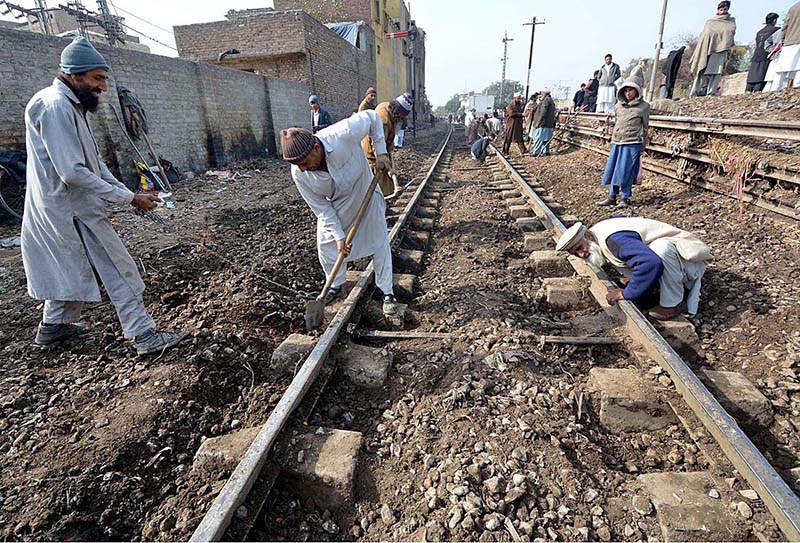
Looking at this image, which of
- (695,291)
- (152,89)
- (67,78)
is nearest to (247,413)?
(67,78)

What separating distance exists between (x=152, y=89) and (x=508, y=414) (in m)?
9.95

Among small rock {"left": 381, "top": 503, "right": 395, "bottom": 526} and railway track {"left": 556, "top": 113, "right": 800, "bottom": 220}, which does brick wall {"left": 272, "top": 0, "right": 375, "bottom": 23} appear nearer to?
railway track {"left": 556, "top": 113, "right": 800, "bottom": 220}

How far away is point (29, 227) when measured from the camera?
9.07ft

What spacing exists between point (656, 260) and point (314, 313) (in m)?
2.51

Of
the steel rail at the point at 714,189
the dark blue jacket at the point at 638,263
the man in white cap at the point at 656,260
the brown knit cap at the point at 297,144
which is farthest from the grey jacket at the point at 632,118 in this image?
the brown knit cap at the point at 297,144

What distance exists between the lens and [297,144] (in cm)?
280

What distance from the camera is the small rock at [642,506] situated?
5.82 ft

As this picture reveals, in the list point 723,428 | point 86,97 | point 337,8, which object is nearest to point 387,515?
point 723,428

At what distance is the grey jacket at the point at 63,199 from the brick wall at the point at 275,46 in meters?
14.0

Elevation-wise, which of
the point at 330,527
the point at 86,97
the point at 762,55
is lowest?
the point at 330,527

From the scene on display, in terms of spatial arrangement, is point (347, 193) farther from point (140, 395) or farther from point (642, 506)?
point (642, 506)

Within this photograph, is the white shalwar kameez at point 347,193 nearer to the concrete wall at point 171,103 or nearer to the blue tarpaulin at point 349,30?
the concrete wall at point 171,103

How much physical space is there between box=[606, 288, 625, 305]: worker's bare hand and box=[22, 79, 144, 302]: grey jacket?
343cm

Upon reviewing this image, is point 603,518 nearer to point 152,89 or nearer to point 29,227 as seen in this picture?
point 29,227
